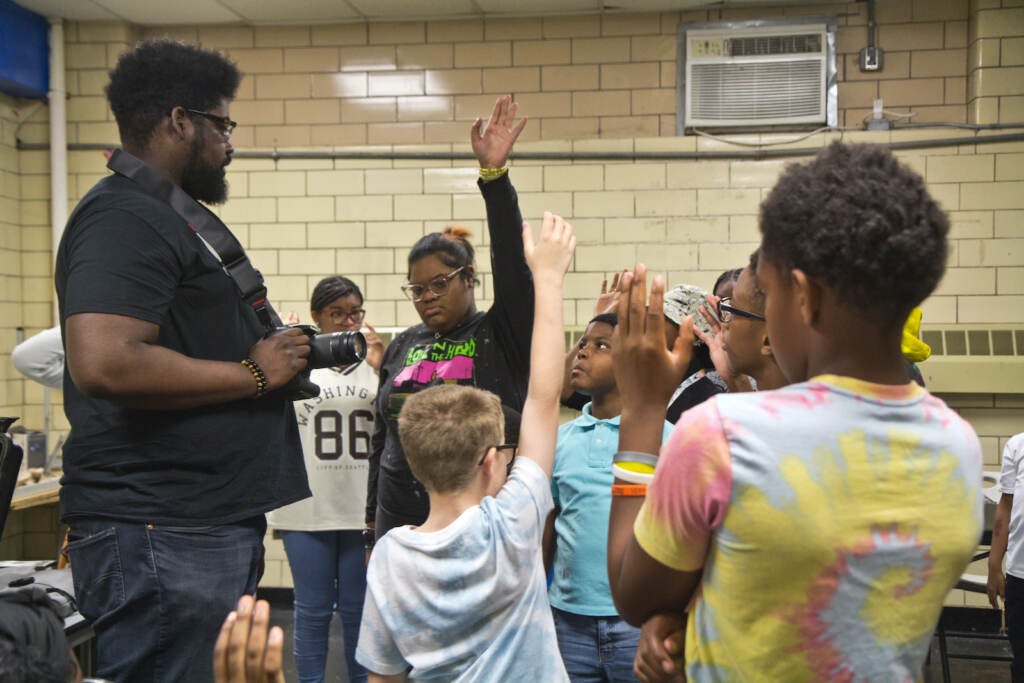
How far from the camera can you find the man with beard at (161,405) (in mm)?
1760

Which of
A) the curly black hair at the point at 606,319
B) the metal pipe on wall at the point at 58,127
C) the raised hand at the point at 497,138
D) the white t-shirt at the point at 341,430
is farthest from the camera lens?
the metal pipe on wall at the point at 58,127

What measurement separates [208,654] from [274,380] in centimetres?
57

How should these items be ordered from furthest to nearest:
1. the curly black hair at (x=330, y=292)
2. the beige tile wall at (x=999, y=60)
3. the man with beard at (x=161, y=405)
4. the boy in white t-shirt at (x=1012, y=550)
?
the beige tile wall at (x=999, y=60) < the curly black hair at (x=330, y=292) < the boy in white t-shirt at (x=1012, y=550) < the man with beard at (x=161, y=405)

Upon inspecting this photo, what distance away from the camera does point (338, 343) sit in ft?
6.85

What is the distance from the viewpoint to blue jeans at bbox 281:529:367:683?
3.82 m

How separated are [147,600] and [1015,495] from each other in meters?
3.21

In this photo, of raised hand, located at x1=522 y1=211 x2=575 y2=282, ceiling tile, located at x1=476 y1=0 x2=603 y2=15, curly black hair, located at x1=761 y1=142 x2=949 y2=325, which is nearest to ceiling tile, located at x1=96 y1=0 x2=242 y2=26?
ceiling tile, located at x1=476 y1=0 x2=603 y2=15

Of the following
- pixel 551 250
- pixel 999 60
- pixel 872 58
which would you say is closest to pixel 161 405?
pixel 551 250

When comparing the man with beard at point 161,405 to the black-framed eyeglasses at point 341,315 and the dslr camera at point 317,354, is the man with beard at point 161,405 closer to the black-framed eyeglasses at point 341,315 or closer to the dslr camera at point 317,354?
the dslr camera at point 317,354

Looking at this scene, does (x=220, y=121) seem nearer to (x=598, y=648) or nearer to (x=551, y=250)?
(x=551, y=250)

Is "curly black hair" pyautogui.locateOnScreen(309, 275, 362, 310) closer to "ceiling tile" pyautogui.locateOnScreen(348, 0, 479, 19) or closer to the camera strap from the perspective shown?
"ceiling tile" pyautogui.locateOnScreen(348, 0, 479, 19)

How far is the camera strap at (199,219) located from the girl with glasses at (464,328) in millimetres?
657

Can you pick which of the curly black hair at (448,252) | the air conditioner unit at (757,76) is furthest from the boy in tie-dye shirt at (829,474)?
the air conditioner unit at (757,76)

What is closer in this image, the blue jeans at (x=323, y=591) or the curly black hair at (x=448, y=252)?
the curly black hair at (x=448, y=252)
